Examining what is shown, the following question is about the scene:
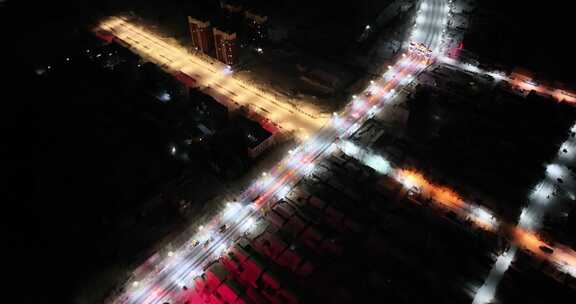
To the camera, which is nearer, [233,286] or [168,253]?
[233,286]

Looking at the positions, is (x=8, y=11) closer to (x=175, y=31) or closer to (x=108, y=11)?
(x=108, y=11)

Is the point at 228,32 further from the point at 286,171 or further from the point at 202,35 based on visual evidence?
the point at 286,171

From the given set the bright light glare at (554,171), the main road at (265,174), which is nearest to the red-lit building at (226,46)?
the main road at (265,174)

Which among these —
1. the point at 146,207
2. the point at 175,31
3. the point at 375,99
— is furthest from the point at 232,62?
the point at 146,207

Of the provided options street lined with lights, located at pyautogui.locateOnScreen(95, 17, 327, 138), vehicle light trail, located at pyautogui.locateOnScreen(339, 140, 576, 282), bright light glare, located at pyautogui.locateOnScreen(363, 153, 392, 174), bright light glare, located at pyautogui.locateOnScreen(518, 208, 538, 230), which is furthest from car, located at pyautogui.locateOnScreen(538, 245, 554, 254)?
street lined with lights, located at pyautogui.locateOnScreen(95, 17, 327, 138)

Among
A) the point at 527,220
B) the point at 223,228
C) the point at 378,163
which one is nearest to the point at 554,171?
the point at 527,220

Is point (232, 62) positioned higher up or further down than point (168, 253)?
higher up

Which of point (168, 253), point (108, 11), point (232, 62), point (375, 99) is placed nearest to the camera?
point (168, 253)

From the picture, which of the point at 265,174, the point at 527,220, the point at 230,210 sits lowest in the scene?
the point at 230,210
